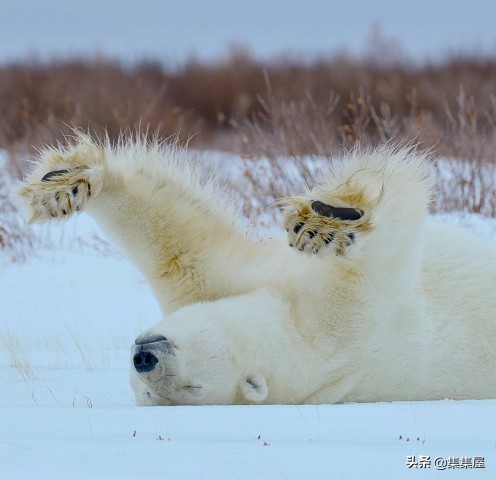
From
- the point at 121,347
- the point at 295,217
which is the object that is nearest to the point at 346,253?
the point at 295,217

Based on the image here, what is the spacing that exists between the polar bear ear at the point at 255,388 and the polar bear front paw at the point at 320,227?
1.54ft

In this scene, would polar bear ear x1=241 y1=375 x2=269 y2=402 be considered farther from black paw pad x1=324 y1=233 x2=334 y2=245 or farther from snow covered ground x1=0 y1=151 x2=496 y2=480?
black paw pad x1=324 y1=233 x2=334 y2=245

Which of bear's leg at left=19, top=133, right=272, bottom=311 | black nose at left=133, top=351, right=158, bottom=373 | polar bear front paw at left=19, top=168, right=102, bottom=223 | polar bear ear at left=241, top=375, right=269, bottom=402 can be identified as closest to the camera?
black nose at left=133, top=351, right=158, bottom=373

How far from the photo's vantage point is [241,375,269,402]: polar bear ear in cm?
332

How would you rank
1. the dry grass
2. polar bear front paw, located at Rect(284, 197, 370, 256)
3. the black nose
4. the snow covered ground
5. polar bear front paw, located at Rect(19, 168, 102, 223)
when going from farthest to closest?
the dry grass → polar bear front paw, located at Rect(19, 168, 102, 223) → polar bear front paw, located at Rect(284, 197, 370, 256) → the black nose → the snow covered ground

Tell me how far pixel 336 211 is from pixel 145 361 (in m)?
0.79

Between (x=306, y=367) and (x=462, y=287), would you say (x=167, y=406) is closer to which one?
(x=306, y=367)

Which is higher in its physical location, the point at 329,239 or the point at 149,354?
the point at 329,239

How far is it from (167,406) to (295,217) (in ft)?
2.40

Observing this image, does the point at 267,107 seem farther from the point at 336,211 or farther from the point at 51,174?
the point at 336,211

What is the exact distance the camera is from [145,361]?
3.08 m

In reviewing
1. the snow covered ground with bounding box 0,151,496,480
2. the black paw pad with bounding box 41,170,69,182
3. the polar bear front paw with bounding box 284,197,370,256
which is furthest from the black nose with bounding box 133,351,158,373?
the black paw pad with bounding box 41,170,69,182

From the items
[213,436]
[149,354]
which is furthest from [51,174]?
[213,436]

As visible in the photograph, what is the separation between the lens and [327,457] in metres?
2.45
